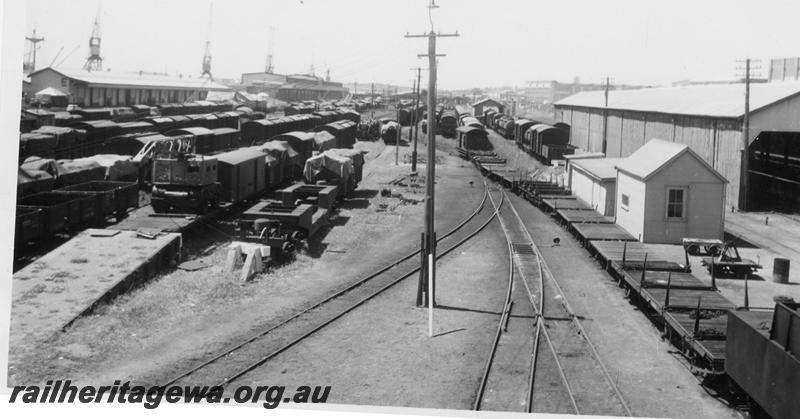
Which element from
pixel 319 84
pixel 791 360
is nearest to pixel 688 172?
pixel 791 360

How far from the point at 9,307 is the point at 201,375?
449 centimetres

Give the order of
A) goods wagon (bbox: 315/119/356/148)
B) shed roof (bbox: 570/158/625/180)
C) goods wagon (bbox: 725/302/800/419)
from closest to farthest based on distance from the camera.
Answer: goods wagon (bbox: 725/302/800/419) → shed roof (bbox: 570/158/625/180) → goods wagon (bbox: 315/119/356/148)

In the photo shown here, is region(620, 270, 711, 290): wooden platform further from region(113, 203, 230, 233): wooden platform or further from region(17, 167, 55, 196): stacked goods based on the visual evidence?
region(17, 167, 55, 196): stacked goods

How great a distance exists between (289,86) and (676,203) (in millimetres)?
128055

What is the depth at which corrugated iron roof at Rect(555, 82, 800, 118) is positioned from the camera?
114ft

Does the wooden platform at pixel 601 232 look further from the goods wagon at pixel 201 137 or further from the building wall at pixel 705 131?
the goods wagon at pixel 201 137

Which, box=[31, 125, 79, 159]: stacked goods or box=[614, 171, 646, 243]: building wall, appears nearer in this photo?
box=[614, 171, 646, 243]: building wall

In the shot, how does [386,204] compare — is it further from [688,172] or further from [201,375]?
[201,375]

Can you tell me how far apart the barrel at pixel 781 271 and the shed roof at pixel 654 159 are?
189 inches

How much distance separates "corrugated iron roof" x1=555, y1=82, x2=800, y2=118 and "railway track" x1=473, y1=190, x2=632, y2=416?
825 inches

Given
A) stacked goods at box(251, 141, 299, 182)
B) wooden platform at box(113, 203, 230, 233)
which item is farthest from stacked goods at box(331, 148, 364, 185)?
wooden platform at box(113, 203, 230, 233)

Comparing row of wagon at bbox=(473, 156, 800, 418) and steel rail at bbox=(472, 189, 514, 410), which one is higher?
row of wagon at bbox=(473, 156, 800, 418)

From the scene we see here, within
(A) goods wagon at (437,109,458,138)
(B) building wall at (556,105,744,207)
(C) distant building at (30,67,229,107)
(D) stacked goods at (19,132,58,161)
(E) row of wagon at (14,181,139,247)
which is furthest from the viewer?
(A) goods wagon at (437,109,458,138)

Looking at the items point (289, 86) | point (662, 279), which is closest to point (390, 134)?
point (662, 279)
